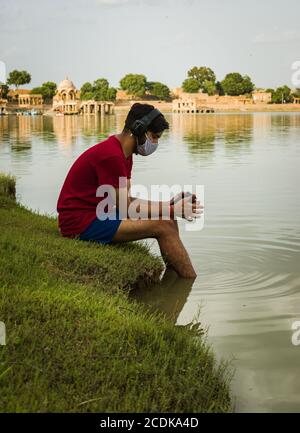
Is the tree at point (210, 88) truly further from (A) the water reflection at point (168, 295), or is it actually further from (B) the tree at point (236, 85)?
(A) the water reflection at point (168, 295)

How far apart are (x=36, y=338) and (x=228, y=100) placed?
135 m

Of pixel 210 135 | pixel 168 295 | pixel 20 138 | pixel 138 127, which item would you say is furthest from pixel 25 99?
pixel 168 295

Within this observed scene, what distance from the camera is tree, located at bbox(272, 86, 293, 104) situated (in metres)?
139

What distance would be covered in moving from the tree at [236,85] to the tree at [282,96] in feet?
34.5

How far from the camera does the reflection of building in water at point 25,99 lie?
136m

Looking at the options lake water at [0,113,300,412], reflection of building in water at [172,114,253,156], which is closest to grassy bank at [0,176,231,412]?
lake water at [0,113,300,412]

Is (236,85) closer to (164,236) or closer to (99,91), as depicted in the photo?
(99,91)

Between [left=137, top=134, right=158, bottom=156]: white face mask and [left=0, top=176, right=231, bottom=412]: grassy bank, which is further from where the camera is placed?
[left=137, top=134, right=158, bottom=156]: white face mask

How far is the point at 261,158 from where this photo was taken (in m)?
19.2

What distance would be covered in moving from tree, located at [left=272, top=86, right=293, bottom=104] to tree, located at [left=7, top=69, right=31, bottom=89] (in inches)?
1816

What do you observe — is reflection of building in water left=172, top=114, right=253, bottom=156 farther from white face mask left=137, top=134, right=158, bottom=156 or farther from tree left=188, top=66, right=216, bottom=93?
tree left=188, top=66, right=216, bottom=93
